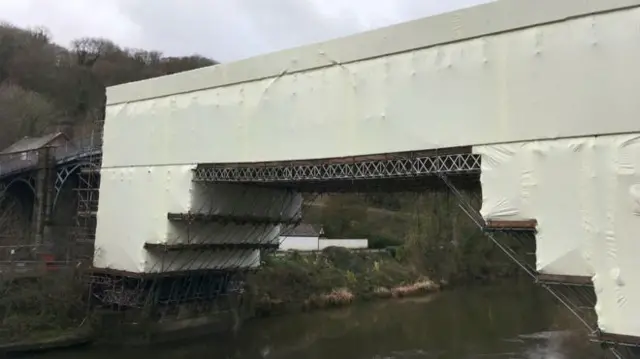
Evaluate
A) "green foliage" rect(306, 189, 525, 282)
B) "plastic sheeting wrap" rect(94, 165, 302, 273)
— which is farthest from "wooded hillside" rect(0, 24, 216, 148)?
"plastic sheeting wrap" rect(94, 165, 302, 273)

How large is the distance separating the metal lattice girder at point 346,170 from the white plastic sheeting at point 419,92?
32 cm

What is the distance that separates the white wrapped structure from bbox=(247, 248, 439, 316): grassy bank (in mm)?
8977

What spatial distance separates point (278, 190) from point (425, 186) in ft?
19.1

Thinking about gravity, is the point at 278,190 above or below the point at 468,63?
below

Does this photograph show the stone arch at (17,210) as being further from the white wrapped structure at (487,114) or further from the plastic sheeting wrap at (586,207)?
the plastic sheeting wrap at (586,207)

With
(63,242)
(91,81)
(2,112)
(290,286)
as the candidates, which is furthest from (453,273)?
(91,81)

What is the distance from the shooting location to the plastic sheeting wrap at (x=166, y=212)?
19.3 m

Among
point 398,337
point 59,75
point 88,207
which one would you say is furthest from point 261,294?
point 59,75

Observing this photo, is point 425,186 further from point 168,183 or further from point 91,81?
point 91,81

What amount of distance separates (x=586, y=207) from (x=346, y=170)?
20.9 ft

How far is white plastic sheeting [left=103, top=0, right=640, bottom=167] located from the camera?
10875mm

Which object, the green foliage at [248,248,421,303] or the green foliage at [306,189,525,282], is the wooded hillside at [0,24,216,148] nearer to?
the green foliage at [248,248,421,303]

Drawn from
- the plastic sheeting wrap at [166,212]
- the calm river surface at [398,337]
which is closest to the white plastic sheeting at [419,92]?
the plastic sheeting wrap at [166,212]

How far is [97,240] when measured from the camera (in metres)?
21.6
